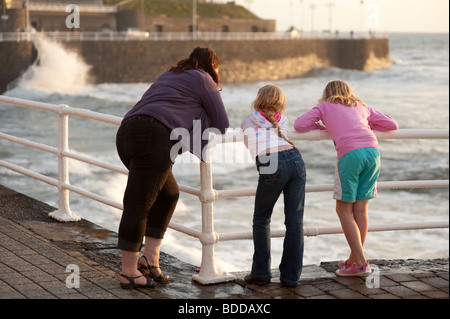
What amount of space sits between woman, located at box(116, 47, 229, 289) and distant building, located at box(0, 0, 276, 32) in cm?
3921

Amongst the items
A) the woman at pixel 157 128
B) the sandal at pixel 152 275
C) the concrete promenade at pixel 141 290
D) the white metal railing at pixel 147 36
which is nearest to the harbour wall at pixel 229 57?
the white metal railing at pixel 147 36

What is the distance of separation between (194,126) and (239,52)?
48691 mm

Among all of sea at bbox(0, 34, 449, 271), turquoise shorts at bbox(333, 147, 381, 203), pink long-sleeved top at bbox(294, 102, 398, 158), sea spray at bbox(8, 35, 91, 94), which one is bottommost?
sea at bbox(0, 34, 449, 271)

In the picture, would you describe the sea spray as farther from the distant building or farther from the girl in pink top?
the girl in pink top

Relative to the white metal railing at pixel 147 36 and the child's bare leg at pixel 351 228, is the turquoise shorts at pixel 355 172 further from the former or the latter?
the white metal railing at pixel 147 36

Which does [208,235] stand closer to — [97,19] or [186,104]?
[186,104]

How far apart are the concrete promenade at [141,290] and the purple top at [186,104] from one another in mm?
825

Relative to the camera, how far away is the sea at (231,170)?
10.4 metres

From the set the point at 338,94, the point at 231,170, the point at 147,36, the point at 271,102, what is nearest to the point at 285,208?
the point at 271,102

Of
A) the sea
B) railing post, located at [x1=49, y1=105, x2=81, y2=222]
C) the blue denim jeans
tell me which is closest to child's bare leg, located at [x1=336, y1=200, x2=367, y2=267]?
the blue denim jeans

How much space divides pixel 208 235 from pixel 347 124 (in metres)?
0.99

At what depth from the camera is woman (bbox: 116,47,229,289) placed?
3.84 metres

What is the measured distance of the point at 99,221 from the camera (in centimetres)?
1091

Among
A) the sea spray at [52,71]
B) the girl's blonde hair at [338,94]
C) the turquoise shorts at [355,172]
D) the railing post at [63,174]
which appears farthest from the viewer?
the sea spray at [52,71]
